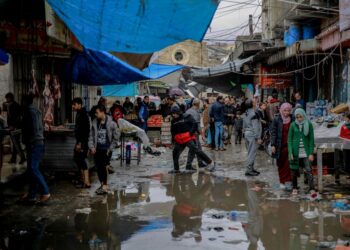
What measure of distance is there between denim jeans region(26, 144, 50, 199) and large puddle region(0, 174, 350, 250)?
0.91 metres

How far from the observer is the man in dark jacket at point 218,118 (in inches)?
756

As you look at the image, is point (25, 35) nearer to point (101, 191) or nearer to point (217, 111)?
point (101, 191)

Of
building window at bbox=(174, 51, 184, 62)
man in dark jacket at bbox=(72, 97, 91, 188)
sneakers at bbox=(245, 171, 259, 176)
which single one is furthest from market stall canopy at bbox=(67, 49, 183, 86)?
building window at bbox=(174, 51, 184, 62)

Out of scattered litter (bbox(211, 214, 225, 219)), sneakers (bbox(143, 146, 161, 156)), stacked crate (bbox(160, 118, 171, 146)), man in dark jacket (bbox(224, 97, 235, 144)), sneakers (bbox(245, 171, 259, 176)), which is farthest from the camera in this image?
man in dark jacket (bbox(224, 97, 235, 144))

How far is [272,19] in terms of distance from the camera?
28297mm

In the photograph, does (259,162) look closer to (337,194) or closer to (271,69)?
(337,194)

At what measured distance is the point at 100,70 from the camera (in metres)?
16.6

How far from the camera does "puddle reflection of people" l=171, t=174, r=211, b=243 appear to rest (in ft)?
25.7

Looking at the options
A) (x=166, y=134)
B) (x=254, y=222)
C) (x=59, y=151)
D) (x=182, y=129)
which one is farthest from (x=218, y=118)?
(x=254, y=222)

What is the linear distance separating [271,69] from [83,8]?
16.2 m

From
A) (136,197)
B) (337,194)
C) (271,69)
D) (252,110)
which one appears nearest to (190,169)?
(252,110)

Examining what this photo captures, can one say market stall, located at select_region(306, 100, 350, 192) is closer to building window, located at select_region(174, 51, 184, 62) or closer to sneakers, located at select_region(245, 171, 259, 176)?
sneakers, located at select_region(245, 171, 259, 176)

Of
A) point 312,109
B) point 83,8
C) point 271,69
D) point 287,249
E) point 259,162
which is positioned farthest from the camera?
point 271,69

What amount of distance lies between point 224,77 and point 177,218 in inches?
862
